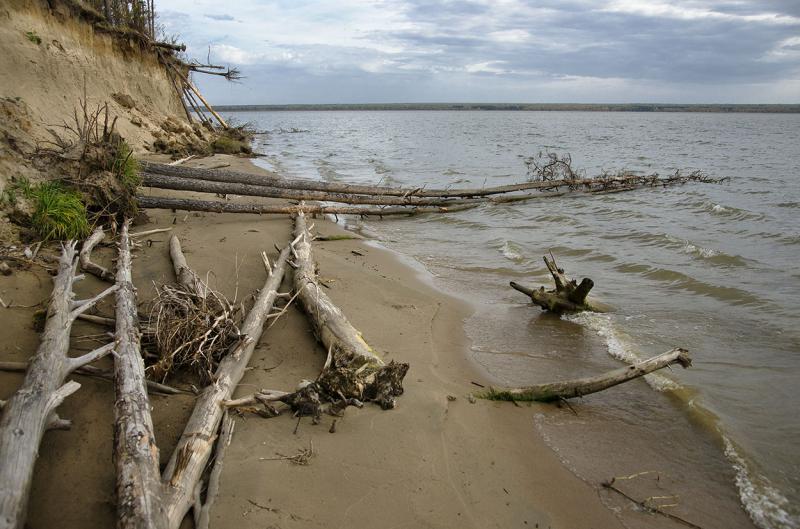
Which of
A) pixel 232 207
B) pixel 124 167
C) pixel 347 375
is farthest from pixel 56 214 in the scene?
pixel 347 375

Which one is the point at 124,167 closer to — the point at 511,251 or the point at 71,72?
the point at 511,251

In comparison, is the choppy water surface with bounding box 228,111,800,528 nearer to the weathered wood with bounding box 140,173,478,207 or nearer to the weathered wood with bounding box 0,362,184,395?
the weathered wood with bounding box 140,173,478,207

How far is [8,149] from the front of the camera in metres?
7.59

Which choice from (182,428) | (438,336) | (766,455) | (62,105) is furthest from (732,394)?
(62,105)

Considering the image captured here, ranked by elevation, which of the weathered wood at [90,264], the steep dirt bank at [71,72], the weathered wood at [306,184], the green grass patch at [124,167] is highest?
the steep dirt bank at [71,72]

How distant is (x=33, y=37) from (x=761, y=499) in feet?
53.3

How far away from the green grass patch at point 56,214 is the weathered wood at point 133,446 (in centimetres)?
346

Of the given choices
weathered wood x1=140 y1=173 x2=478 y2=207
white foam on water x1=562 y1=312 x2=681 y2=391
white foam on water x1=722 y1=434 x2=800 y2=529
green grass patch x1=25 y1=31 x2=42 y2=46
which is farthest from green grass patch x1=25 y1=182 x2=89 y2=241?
white foam on water x1=722 y1=434 x2=800 y2=529

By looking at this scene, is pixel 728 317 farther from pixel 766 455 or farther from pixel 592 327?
pixel 766 455

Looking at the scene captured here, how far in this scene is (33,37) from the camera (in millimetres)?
Result: 12445

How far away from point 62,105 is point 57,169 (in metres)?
5.46

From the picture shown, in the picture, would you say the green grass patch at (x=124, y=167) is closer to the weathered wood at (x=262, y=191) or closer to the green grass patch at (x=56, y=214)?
the green grass patch at (x=56, y=214)

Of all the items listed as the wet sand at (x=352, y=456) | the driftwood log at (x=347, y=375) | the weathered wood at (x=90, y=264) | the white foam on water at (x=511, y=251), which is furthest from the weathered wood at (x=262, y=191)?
the driftwood log at (x=347, y=375)

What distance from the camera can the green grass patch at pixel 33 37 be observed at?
12.3 m
